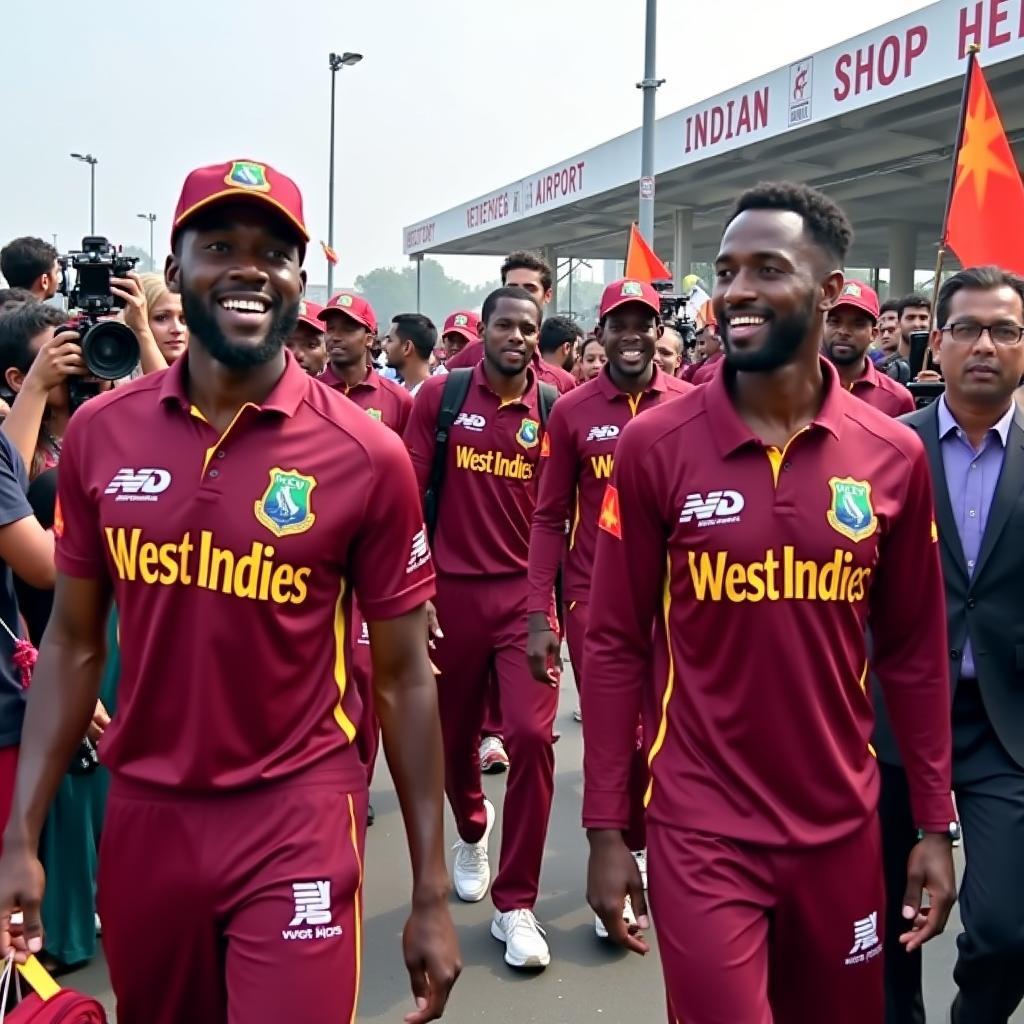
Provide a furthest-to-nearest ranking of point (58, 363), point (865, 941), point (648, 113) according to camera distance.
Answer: point (648, 113) → point (58, 363) → point (865, 941)

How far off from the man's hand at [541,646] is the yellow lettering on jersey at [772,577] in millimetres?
1998

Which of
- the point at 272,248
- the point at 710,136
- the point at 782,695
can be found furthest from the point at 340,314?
the point at 710,136

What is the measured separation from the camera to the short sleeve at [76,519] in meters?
2.50

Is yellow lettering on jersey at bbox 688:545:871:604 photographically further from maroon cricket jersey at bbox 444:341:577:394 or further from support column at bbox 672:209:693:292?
support column at bbox 672:209:693:292

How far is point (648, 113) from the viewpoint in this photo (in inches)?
533

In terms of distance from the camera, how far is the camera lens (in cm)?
351

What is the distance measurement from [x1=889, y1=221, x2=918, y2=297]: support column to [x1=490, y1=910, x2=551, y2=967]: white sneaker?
21564mm

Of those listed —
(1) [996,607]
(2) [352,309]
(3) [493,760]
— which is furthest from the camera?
(2) [352,309]

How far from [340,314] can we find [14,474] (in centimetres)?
353

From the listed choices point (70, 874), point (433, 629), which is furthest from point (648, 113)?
point (70, 874)

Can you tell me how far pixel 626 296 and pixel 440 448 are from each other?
105 centimetres

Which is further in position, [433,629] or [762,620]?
[433,629]

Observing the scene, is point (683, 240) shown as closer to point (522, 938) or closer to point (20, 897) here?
point (522, 938)

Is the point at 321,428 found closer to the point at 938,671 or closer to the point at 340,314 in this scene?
the point at 938,671
